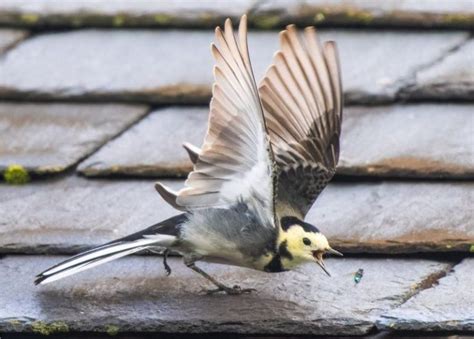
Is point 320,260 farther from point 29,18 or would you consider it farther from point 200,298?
point 29,18

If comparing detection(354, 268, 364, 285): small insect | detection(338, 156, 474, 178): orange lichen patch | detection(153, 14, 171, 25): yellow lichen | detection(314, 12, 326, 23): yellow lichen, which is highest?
detection(314, 12, 326, 23): yellow lichen

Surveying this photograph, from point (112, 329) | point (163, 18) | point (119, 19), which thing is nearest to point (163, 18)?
point (163, 18)

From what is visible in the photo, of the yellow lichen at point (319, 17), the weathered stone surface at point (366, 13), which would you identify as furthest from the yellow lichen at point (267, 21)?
the yellow lichen at point (319, 17)

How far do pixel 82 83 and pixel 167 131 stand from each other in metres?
0.36

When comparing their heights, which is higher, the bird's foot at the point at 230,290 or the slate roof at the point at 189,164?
the slate roof at the point at 189,164

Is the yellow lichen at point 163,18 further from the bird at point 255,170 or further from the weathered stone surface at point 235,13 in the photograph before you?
the bird at point 255,170

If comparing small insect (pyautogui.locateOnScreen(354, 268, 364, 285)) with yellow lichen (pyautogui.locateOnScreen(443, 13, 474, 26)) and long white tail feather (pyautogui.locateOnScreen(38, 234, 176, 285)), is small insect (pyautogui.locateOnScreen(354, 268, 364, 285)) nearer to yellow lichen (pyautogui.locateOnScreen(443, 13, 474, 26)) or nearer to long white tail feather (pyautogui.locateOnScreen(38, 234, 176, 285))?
long white tail feather (pyautogui.locateOnScreen(38, 234, 176, 285))

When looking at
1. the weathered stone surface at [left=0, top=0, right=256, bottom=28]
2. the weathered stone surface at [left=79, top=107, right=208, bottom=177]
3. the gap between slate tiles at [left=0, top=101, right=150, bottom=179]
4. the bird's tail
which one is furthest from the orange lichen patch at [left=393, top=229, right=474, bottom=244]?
the weathered stone surface at [left=0, top=0, right=256, bottom=28]

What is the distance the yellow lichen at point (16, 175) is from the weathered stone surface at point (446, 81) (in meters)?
0.96

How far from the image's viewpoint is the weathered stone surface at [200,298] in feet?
8.12

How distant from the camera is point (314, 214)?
9.78 ft

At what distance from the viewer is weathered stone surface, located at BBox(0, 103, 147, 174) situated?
319 cm

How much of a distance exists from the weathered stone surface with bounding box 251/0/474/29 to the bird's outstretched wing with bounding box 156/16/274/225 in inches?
39.1

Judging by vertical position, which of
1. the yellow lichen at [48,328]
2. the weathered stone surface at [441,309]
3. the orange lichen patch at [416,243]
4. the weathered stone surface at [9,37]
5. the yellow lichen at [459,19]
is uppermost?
the yellow lichen at [459,19]
